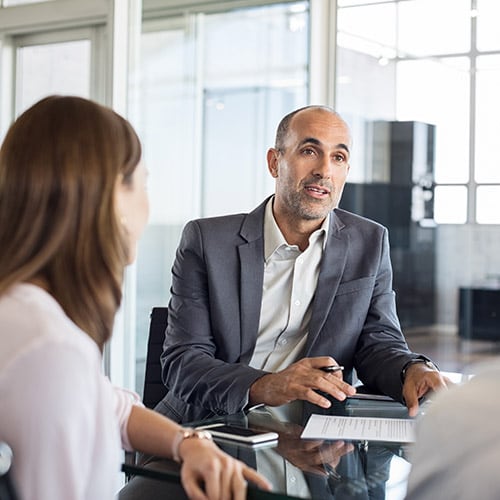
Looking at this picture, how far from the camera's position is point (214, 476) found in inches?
55.7

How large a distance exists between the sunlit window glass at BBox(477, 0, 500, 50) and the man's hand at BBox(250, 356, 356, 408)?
7.16 ft

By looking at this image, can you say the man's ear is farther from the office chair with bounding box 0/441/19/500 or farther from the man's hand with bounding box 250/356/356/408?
the office chair with bounding box 0/441/19/500

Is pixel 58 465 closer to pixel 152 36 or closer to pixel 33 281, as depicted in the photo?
pixel 33 281

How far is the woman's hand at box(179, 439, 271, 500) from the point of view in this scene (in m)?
1.40

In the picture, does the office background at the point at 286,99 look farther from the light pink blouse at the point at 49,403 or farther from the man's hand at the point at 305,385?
the light pink blouse at the point at 49,403

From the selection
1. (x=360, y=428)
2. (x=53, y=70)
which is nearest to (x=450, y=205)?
(x=360, y=428)

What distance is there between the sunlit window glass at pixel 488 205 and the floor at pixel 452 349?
1.76 feet

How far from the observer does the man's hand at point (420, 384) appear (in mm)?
2164

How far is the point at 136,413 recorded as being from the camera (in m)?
1.68

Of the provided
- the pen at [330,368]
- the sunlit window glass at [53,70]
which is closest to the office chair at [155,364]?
the pen at [330,368]

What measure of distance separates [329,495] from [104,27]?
3.84m

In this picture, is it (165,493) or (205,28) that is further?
(205,28)

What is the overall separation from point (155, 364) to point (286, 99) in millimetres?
1991

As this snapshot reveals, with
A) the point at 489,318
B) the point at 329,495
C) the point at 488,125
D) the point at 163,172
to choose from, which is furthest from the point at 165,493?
the point at 163,172
